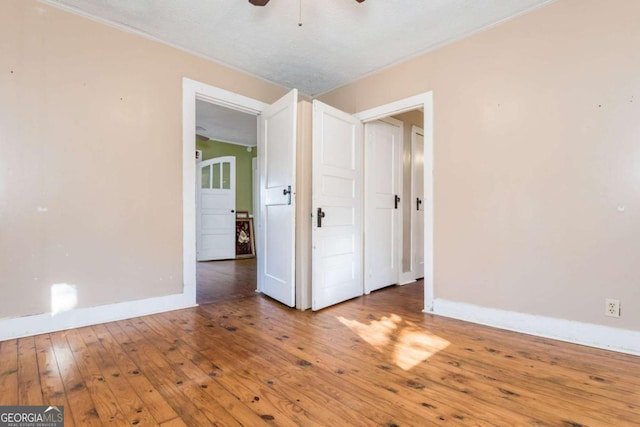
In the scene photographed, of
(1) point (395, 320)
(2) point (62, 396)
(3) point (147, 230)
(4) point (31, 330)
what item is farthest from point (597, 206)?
(4) point (31, 330)

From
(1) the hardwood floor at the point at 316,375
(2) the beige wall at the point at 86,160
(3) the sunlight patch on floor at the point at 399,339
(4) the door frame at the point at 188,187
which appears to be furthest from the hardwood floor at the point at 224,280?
(3) the sunlight patch on floor at the point at 399,339

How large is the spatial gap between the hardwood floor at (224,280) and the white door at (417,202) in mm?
2254

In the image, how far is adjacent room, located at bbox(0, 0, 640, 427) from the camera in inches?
62.8

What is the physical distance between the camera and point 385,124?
385 cm

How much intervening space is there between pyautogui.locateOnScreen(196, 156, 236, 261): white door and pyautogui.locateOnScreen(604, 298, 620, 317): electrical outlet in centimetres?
573

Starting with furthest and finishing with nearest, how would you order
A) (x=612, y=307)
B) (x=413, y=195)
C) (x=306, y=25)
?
(x=413, y=195), (x=306, y=25), (x=612, y=307)

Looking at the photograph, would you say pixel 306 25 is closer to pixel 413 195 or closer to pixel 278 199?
pixel 278 199

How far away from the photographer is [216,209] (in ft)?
20.6

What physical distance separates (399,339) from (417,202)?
2489 millimetres

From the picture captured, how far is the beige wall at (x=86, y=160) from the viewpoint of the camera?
88.1 inches

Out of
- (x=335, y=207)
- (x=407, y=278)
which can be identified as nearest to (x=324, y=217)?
(x=335, y=207)
